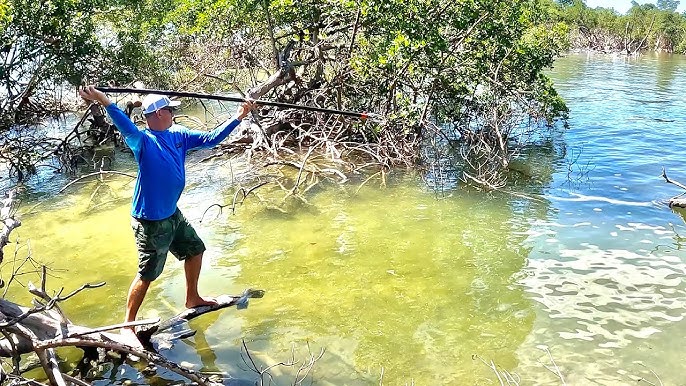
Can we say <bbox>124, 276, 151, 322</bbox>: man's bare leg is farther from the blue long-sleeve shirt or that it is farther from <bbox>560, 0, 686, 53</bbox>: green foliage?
<bbox>560, 0, 686, 53</bbox>: green foliage

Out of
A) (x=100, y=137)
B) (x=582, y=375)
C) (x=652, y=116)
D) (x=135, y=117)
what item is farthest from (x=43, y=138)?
(x=652, y=116)

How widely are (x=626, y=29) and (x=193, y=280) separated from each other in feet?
143

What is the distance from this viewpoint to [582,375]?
452 cm

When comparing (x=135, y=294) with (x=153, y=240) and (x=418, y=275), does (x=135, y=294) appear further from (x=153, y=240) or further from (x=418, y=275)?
(x=418, y=275)

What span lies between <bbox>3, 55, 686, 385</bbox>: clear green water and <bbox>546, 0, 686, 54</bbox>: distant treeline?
108 feet

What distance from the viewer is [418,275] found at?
6.27 metres

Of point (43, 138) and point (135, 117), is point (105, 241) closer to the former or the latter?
point (43, 138)

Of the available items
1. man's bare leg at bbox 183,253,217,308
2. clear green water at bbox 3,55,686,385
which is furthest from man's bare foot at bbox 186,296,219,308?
clear green water at bbox 3,55,686,385

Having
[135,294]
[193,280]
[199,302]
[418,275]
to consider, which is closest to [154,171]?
[135,294]

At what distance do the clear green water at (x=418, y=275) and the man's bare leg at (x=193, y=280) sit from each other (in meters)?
0.20

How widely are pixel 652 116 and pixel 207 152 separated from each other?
11.1 meters

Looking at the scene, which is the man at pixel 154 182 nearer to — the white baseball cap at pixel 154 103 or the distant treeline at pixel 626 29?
the white baseball cap at pixel 154 103

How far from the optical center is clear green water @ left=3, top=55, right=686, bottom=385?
4801mm

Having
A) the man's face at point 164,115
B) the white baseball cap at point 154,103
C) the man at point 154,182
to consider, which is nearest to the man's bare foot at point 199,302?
the man at point 154,182
